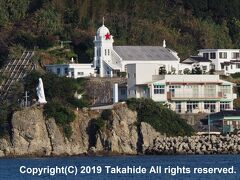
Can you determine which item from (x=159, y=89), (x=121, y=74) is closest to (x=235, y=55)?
(x=121, y=74)

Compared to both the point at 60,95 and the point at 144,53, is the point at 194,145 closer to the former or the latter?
the point at 60,95

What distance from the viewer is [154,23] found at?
454 ft

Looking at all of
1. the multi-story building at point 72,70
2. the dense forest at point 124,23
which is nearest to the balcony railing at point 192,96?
the multi-story building at point 72,70

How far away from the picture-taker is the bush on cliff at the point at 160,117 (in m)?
112

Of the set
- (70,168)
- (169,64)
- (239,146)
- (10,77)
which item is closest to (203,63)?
(169,64)

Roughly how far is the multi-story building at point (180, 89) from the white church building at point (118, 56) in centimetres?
722

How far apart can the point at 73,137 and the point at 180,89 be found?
11.9 metres

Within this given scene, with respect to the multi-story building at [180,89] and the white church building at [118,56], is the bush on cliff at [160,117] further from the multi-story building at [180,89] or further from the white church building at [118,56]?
the white church building at [118,56]

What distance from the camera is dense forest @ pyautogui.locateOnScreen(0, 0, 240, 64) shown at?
5290 inches

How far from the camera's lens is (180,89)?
120812 mm

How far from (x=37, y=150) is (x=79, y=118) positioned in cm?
352

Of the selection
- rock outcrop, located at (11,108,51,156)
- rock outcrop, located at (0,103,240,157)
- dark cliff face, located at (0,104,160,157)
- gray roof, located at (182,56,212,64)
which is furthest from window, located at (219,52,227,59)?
rock outcrop, located at (11,108,51,156)

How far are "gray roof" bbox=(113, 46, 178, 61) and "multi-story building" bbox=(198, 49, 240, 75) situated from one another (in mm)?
4260

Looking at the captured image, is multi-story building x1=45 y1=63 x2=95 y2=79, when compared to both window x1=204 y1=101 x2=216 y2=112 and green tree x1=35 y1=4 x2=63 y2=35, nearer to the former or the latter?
green tree x1=35 y1=4 x2=63 y2=35
